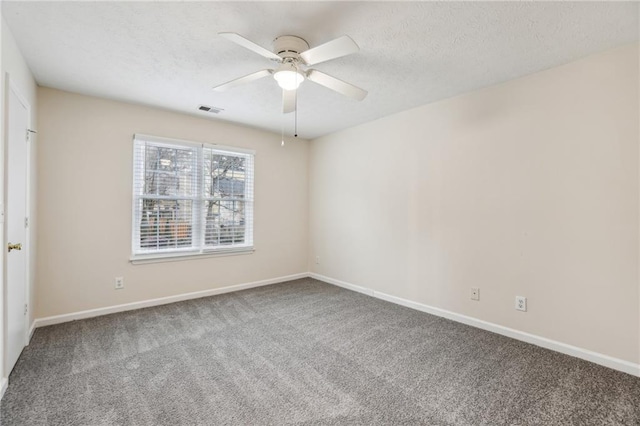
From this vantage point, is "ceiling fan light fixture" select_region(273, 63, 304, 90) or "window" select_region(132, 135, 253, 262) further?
"window" select_region(132, 135, 253, 262)

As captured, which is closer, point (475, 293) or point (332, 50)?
point (332, 50)

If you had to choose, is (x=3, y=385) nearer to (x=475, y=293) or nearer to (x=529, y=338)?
(x=475, y=293)

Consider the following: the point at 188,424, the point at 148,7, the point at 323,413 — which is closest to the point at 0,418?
the point at 188,424

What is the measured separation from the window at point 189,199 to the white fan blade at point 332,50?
255cm

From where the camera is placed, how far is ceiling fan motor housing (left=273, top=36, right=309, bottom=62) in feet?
6.70

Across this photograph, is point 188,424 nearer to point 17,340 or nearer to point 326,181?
point 17,340

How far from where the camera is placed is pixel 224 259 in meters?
4.22

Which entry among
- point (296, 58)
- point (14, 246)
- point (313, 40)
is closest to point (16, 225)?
point (14, 246)

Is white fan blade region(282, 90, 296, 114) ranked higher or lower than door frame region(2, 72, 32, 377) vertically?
higher

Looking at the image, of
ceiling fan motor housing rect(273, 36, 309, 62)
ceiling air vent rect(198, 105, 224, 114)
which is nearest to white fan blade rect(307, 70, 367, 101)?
ceiling fan motor housing rect(273, 36, 309, 62)

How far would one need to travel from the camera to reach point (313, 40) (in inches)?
82.9

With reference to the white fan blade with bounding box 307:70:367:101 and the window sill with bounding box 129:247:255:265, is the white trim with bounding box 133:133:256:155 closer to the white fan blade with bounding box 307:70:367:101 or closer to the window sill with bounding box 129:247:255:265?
the window sill with bounding box 129:247:255:265

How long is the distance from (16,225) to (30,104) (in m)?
1.15

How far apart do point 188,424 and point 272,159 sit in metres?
3.66
